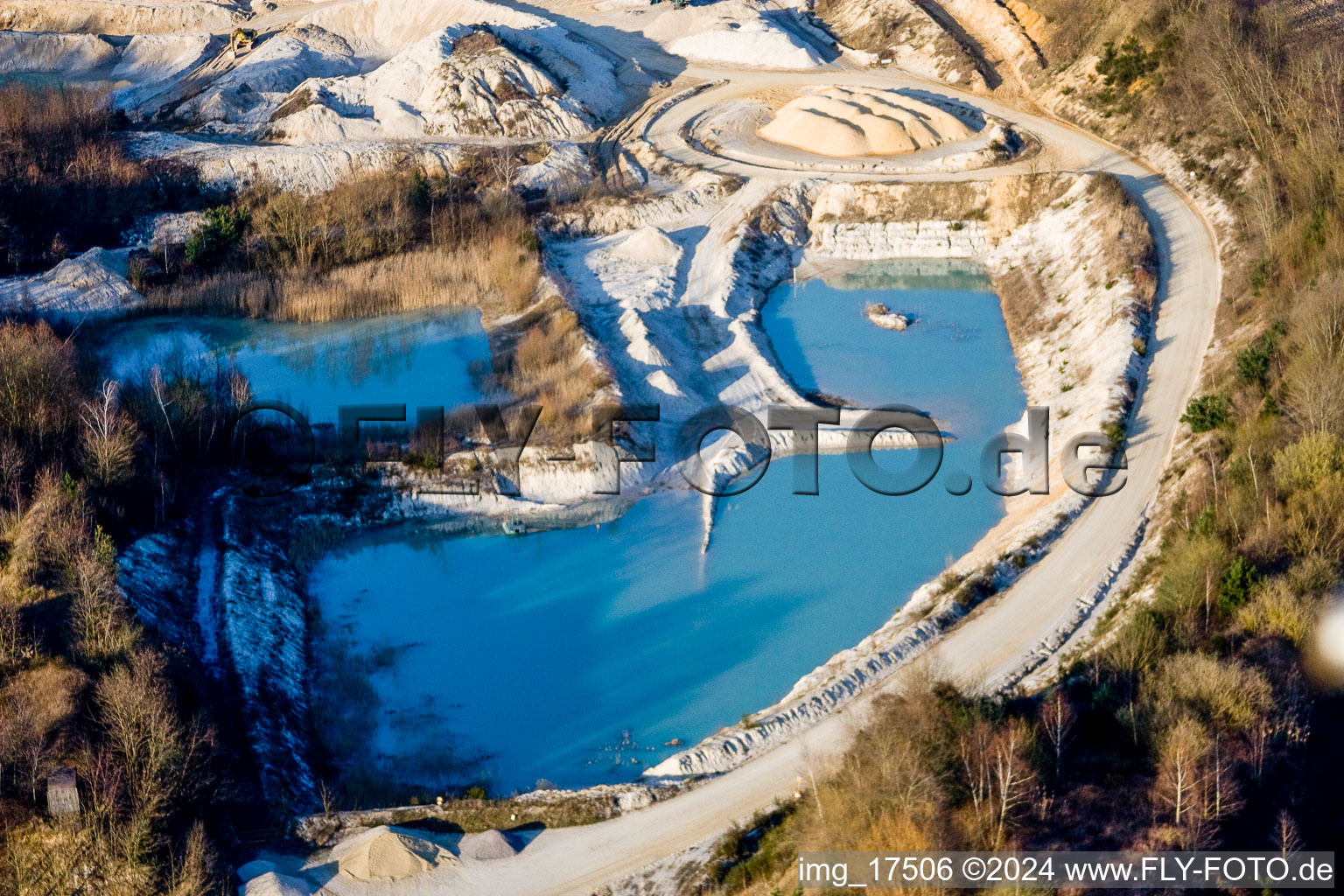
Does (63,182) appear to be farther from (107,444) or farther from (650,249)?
(107,444)

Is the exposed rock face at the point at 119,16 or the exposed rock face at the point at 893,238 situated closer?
the exposed rock face at the point at 893,238

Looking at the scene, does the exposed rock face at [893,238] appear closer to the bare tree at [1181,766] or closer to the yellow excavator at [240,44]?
the bare tree at [1181,766]

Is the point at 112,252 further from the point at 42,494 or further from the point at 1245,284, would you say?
the point at 1245,284

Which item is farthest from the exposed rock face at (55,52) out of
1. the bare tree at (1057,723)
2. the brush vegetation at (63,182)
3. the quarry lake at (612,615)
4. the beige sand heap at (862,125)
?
the bare tree at (1057,723)

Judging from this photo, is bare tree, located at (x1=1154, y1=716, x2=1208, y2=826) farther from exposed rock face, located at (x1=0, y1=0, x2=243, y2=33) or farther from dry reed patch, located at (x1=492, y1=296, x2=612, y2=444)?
exposed rock face, located at (x1=0, y1=0, x2=243, y2=33)

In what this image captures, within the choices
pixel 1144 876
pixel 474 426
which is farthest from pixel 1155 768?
pixel 474 426
